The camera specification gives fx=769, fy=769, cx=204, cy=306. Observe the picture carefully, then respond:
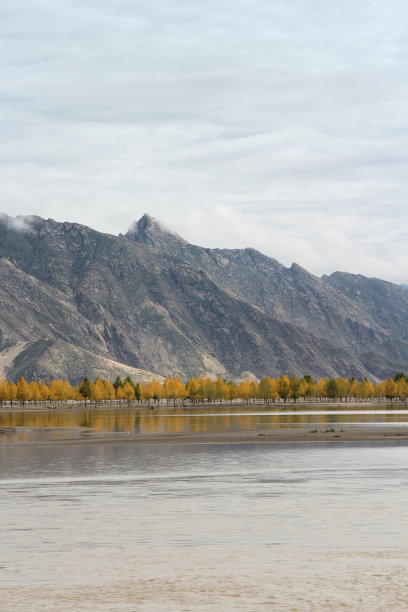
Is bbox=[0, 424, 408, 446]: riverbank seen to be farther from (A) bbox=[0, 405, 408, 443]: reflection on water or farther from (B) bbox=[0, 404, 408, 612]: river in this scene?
(B) bbox=[0, 404, 408, 612]: river

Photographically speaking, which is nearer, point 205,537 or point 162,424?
point 205,537

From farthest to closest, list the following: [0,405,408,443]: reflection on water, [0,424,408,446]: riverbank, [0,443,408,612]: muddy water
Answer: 1. [0,405,408,443]: reflection on water
2. [0,424,408,446]: riverbank
3. [0,443,408,612]: muddy water

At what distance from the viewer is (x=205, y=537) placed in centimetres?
2633

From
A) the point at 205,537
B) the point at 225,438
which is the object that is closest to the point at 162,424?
the point at 225,438

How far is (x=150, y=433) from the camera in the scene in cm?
9094

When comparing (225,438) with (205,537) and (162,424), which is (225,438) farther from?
(205,537)

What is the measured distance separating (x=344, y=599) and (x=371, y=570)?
10.9ft

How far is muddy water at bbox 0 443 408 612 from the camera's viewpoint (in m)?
18.3

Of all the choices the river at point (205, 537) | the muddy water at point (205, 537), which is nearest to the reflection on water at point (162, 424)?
the river at point (205, 537)

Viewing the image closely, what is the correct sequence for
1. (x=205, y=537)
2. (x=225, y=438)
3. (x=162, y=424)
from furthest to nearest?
(x=162, y=424) < (x=225, y=438) < (x=205, y=537)

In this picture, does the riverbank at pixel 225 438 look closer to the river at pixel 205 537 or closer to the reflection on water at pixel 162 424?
the reflection on water at pixel 162 424

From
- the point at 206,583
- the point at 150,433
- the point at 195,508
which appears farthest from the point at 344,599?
the point at 150,433

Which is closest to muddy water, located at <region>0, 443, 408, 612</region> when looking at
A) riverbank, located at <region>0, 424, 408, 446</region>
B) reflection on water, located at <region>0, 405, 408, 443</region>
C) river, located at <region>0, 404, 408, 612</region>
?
river, located at <region>0, 404, 408, 612</region>

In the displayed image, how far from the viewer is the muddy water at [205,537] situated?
1834 centimetres
